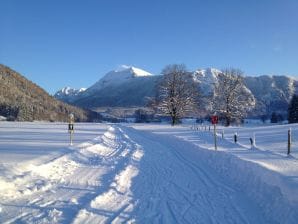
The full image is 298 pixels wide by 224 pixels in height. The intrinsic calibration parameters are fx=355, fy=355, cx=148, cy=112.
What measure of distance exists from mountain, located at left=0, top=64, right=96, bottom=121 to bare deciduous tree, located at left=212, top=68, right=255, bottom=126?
75.3 metres

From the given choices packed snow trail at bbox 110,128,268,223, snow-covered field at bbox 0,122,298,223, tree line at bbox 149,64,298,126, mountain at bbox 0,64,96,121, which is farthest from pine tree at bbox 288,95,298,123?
mountain at bbox 0,64,96,121

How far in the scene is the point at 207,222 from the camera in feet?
24.1

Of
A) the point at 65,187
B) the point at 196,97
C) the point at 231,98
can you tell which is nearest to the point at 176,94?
the point at 196,97

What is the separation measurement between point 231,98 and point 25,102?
95.9 metres

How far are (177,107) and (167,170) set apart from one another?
143 feet

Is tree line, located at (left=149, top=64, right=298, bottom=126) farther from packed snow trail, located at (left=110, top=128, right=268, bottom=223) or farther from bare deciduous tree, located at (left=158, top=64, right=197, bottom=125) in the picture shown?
packed snow trail, located at (left=110, top=128, right=268, bottom=223)

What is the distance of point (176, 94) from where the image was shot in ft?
188

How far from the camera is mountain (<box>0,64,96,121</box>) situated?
384 feet

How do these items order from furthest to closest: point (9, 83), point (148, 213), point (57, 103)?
point (57, 103), point (9, 83), point (148, 213)

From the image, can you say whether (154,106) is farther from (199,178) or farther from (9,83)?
(9,83)

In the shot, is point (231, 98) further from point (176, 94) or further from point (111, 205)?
point (111, 205)

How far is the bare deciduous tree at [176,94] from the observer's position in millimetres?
56759

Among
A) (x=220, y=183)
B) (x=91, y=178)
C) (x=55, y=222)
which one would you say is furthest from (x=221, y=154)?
(x=55, y=222)

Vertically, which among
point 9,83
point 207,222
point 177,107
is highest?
point 9,83
